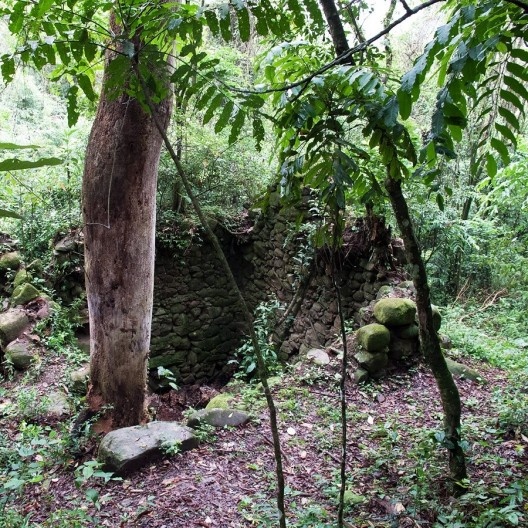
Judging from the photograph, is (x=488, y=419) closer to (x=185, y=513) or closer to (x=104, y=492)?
(x=185, y=513)

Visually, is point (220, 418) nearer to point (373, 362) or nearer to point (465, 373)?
point (373, 362)

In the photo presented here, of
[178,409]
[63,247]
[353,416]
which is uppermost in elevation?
[63,247]

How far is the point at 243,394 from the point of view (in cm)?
401

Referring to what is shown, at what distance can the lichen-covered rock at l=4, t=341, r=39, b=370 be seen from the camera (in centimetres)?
430

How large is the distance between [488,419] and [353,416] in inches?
38.6

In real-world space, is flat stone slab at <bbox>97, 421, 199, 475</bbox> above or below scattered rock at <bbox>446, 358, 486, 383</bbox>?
below

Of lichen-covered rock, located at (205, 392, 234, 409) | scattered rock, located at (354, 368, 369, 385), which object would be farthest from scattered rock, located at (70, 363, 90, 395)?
scattered rock, located at (354, 368, 369, 385)

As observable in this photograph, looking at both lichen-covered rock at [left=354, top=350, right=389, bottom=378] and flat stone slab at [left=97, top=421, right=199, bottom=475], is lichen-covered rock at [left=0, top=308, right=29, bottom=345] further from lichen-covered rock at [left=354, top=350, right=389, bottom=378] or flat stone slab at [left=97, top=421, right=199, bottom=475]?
lichen-covered rock at [left=354, top=350, right=389, bottom=378]

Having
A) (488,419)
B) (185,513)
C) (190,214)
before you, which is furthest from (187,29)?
(190,214)

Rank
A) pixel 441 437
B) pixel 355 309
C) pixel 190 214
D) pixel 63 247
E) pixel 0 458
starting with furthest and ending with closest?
pixel 190 214, pixel 63 247, pixel 355 309, pixel 0 458, pixel 441 437

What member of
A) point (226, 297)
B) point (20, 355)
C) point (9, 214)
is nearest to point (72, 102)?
point (9, 214)

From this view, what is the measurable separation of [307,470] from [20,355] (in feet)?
10.8

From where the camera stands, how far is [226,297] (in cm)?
711

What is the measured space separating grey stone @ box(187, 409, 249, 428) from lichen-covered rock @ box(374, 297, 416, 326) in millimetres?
1713
